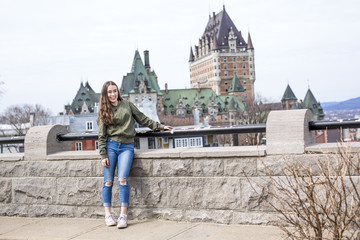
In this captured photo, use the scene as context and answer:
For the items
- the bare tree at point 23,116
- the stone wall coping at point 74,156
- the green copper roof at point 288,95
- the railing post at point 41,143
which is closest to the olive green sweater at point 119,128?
the stone wall coping at point 74,156

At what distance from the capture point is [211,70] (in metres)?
160

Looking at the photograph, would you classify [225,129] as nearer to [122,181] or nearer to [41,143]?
[122,181]

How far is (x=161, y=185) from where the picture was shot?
548cm

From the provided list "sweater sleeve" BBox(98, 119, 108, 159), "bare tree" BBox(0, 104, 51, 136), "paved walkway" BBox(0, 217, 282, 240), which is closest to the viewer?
"paved walkway" BBox(0, 217, 282, 240)

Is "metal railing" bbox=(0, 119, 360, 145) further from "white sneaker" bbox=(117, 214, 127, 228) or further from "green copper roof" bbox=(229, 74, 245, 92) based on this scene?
"green copper roof" bbox=(229, 74, 245, 92)

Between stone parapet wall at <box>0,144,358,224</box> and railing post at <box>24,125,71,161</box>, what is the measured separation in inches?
4.0

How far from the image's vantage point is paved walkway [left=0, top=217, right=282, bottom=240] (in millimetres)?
4777

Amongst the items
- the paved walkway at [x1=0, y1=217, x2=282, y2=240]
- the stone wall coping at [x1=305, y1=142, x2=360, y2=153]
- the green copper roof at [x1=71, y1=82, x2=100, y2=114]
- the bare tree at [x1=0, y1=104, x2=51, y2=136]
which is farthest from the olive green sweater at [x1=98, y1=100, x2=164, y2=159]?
the green copper roof at [x1=71, y1=82, x2=100, y2=114]

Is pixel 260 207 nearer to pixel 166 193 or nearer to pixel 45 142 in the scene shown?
pixel 166 193

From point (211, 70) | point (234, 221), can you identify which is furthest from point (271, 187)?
point (211, 70)

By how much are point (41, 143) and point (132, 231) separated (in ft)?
6.38

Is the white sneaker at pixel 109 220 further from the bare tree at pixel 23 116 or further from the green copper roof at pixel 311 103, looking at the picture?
the green copper roof at pixel 311 103

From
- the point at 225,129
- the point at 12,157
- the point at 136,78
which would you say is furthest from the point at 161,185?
the point at 136,78

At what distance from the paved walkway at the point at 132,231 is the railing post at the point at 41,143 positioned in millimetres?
880
